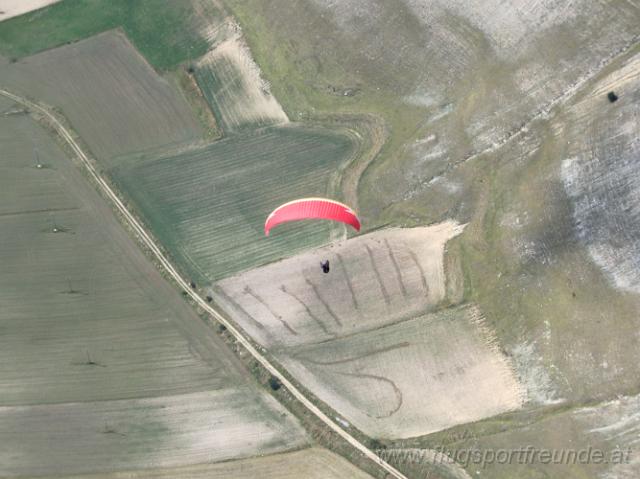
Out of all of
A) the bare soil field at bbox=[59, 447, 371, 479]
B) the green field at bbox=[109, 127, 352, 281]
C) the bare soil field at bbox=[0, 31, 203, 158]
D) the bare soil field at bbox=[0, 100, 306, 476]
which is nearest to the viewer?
the bare soil field at bbox=[59, 447, 371, 479]

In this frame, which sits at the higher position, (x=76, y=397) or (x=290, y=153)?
(x=290, y=153)

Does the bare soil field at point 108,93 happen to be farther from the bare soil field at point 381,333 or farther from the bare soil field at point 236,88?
the bare soil field at point 381,333

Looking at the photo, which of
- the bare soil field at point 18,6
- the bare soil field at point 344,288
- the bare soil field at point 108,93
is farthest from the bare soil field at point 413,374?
the bare soil field at point 18,6

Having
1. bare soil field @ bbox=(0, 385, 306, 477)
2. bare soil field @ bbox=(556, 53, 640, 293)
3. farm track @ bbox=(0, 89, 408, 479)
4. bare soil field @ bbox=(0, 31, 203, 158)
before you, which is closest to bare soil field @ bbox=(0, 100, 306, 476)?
bare soil field @ bbox=(0, 385, 306, 477)

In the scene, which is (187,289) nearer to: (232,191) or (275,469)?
(232,191)

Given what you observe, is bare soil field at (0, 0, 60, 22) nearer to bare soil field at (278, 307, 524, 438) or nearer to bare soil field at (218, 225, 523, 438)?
bare soil field at (218, 225, 523, 438)

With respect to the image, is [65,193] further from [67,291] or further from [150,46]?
[150,46]

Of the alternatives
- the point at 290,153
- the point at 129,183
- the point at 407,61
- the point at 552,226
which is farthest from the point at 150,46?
the point at 552,226
